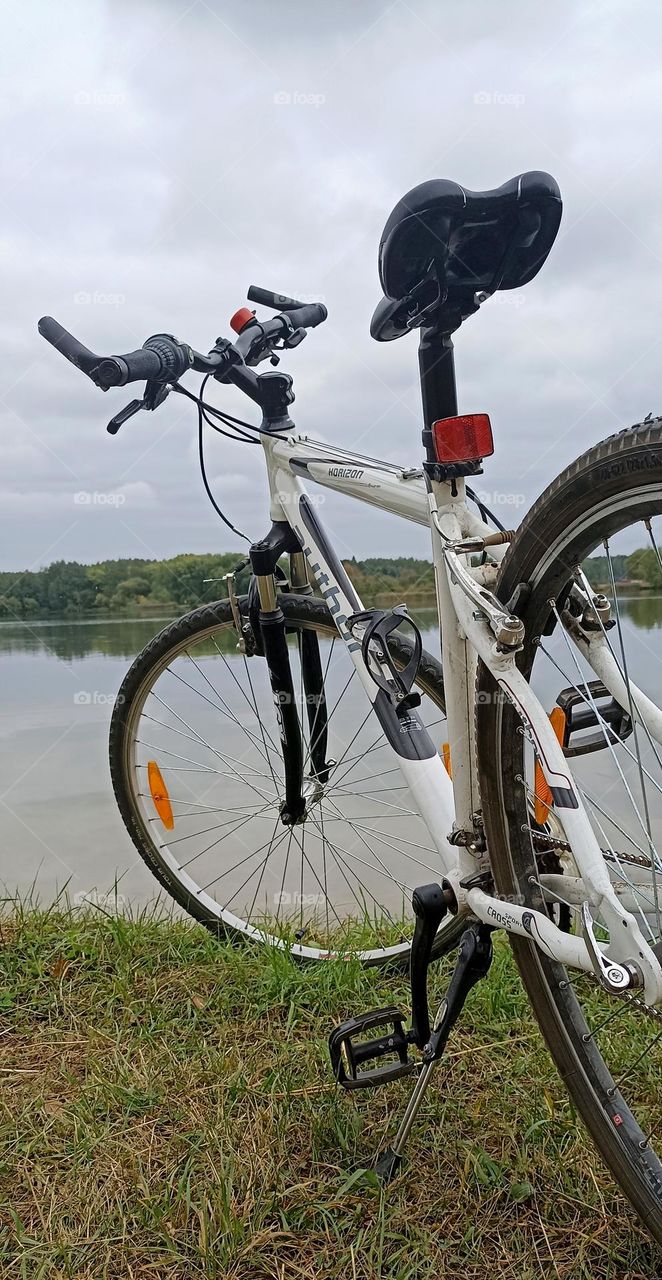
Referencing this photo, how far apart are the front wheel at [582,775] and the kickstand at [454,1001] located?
2.1 inches

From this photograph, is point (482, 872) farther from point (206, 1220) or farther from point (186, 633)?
point (186, 633)

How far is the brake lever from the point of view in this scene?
1.52 meters

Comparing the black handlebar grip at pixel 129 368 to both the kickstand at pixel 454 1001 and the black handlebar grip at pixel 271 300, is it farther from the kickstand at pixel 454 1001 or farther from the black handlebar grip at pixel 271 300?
the kickstand at pixel 454 1001

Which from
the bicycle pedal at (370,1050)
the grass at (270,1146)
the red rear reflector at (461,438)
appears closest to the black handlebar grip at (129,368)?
the red rear reflector at (461,438)

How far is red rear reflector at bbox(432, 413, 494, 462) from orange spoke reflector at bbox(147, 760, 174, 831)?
3.94 ft

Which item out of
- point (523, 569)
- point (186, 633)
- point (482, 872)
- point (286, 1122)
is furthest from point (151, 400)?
point (286, 1122)

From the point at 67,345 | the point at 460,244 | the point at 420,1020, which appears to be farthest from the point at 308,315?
the point at 420,1020

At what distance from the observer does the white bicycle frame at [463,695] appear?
977mm

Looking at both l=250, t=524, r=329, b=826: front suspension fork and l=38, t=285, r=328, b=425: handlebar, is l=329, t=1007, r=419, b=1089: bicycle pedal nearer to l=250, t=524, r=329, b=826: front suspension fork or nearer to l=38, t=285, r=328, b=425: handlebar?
l=250, t=524, r=329, b=826: front suspension fork

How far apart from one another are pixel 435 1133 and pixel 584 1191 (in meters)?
0.24

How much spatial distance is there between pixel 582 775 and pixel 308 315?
106 centimetres

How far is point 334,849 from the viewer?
2100mm

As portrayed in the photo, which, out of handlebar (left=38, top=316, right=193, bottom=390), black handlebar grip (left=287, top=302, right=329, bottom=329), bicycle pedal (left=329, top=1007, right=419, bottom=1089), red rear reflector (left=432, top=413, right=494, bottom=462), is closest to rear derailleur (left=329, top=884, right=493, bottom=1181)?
bicycle pedal (left=329, top=1007, right=419, bottom=1089)

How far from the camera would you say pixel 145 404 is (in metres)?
1.58
